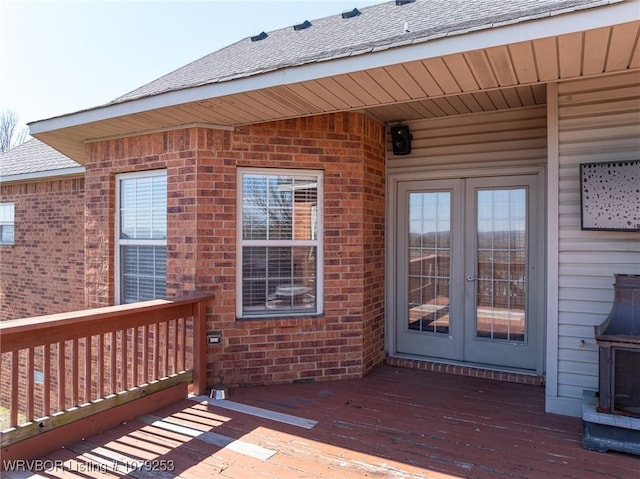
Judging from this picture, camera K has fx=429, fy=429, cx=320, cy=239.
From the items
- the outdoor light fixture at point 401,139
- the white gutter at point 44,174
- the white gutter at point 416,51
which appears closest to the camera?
the white gutter at point 416,51

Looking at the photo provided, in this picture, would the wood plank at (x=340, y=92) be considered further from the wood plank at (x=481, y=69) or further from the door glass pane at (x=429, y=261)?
the door glass pane at (x=429, y=261)

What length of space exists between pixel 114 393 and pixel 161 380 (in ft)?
1.37

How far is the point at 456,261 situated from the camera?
181 inches

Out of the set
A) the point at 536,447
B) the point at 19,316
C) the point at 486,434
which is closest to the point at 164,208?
the point at 486,434

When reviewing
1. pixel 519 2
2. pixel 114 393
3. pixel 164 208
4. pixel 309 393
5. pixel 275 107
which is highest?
pixel 519 2

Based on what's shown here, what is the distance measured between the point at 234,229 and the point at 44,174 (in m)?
4.25

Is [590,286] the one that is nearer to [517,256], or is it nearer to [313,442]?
[517,256]

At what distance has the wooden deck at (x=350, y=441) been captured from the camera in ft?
8.41

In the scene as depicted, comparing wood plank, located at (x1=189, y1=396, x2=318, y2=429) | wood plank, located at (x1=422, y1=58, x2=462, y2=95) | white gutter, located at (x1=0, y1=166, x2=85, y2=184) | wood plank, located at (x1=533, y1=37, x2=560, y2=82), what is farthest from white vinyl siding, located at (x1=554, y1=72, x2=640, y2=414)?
white gutter, located at (x1=0, y1=166, x2=85, y2=184)

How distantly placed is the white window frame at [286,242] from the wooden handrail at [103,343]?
408mm

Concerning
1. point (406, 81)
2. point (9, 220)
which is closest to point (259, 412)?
point (406, 81)

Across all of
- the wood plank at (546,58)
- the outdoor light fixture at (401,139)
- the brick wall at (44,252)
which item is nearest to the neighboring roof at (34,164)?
the brick wall at (44,252)

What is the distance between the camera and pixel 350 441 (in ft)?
9.69

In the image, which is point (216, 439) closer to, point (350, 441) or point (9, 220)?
point (350, 441)
